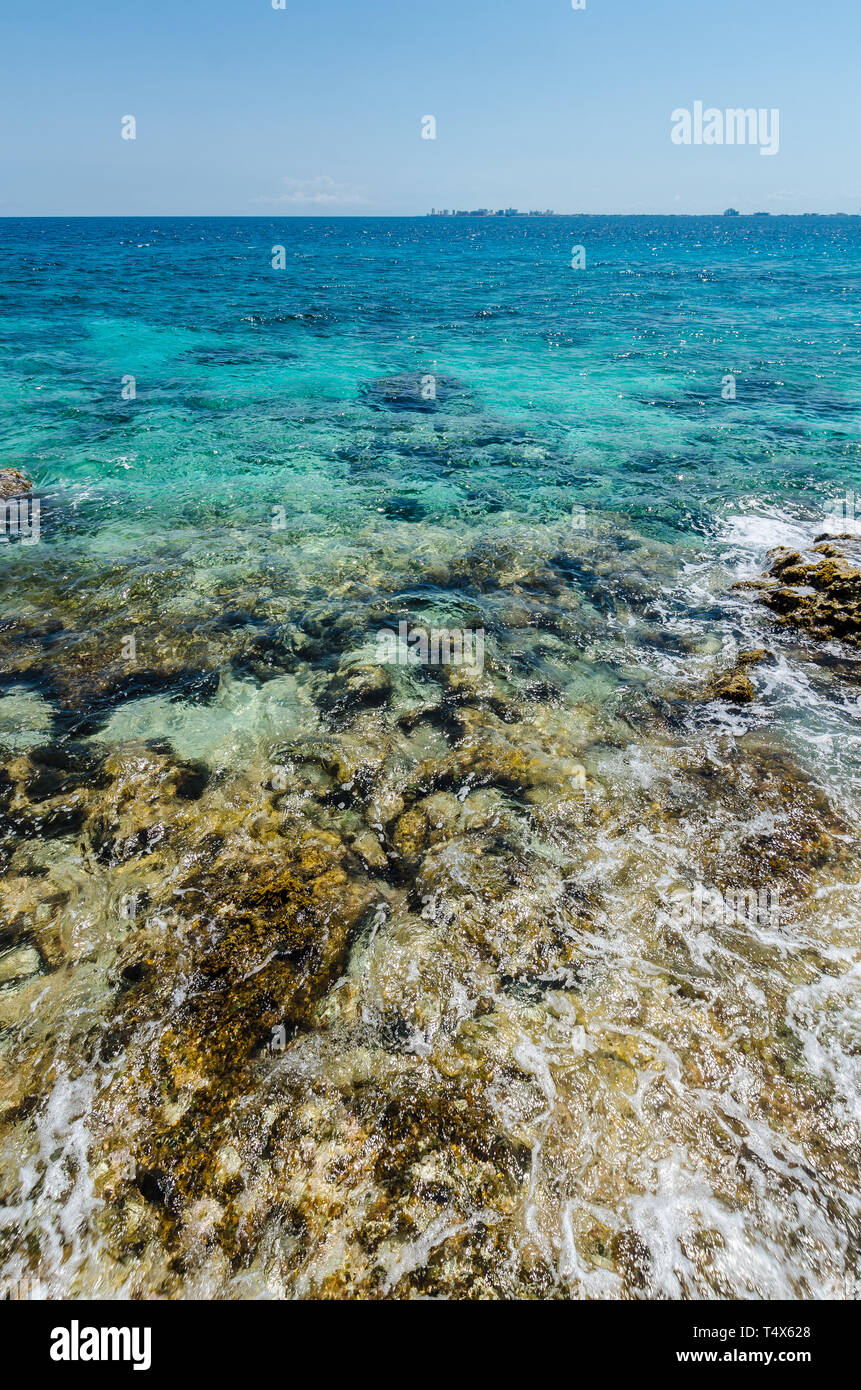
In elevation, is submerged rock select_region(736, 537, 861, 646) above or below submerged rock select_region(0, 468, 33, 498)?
below

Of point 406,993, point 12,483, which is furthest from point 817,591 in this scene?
point 12,483

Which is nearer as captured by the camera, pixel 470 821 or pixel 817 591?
pixel 470 821

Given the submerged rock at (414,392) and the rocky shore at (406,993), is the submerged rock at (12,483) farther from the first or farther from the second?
the submerged rock at (414,392)

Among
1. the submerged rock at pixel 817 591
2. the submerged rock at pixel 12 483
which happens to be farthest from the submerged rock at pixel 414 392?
the submerged rock at pixel 817 591

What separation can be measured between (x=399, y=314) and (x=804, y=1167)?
4785 centimetres

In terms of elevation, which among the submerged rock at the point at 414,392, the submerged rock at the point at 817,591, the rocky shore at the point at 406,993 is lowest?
the rocky shore at the point at 406,993

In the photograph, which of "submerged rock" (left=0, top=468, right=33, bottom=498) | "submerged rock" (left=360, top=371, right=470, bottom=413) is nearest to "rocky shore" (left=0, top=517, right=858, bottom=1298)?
"submerged rock" (left=0, top=468, right=33, bottom=498)

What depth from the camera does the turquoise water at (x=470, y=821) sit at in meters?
4.36

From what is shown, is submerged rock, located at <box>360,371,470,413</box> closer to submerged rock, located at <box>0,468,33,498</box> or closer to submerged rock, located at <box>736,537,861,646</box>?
submerged rock, located at <box>0,468,33,498</box>

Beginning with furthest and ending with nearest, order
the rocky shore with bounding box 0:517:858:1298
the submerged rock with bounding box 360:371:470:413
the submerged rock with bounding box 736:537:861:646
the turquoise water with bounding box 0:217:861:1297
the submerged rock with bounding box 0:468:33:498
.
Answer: the submerged rock with bounding box 360:371:470:413, the submerged rock with bounding box 0:468:33:498, the submerged rock with bounding box 736:537:861:646, the turquoise water with bounding box 0:217:861:1297, the rocky shore with bounding box 0:517:858:1298

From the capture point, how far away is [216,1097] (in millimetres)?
4809

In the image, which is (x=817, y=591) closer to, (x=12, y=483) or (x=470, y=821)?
(x=470, y=821)

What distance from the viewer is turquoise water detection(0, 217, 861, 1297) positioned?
4.36 m

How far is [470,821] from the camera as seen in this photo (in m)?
7.27
